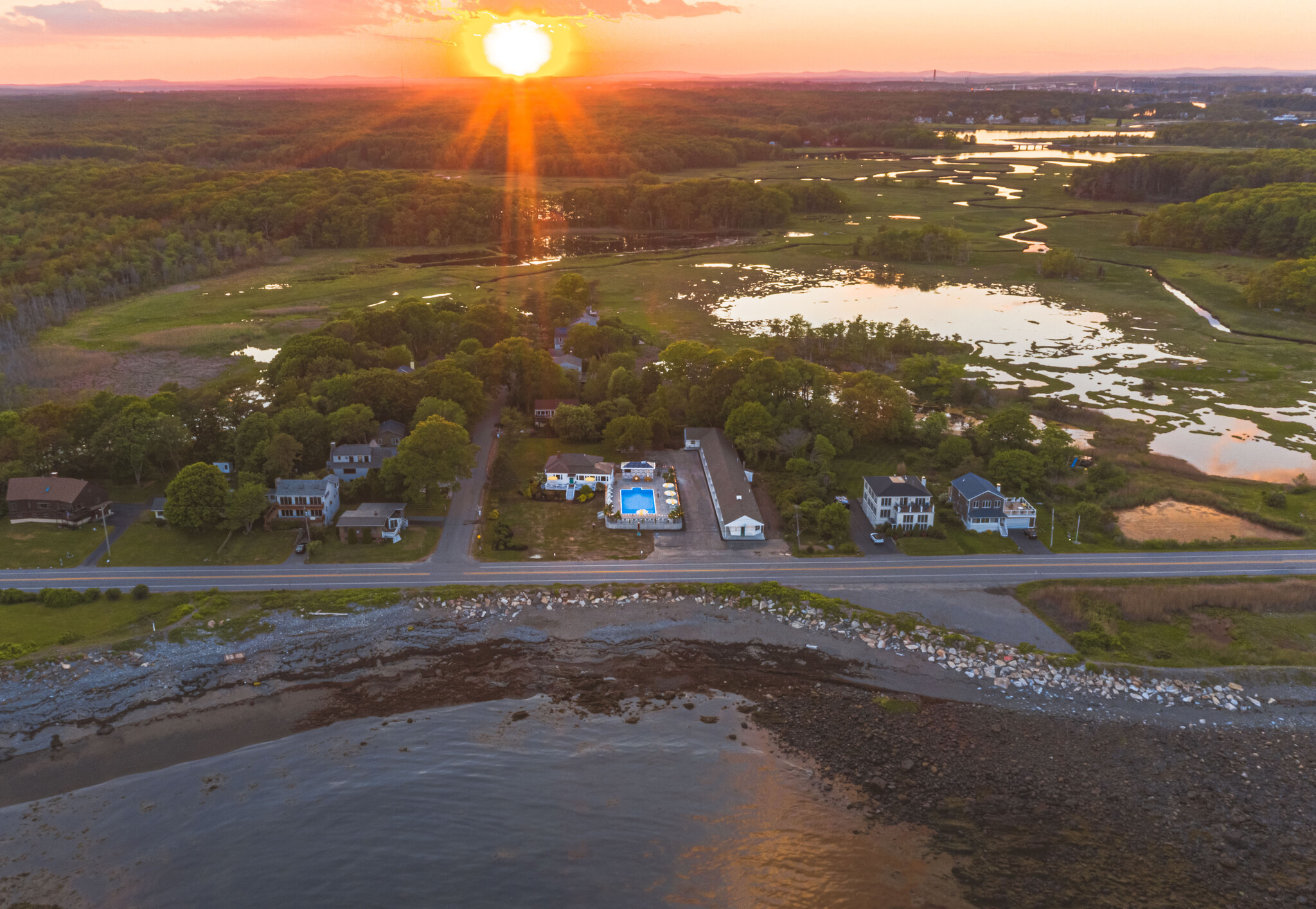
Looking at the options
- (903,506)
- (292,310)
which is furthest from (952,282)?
(292,310)

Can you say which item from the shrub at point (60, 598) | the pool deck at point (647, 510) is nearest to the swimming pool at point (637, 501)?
the pool deck at point (647, 510)

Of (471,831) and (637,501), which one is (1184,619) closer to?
(637,501)

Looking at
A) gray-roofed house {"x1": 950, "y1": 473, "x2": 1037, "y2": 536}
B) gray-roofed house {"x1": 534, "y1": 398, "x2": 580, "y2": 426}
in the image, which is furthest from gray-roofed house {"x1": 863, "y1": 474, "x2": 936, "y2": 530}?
gray-roofed house {"x1": 534, "y1": 398, "x2": 580, "y2": 426}

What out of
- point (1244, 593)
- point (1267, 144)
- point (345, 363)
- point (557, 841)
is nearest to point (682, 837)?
point (557, 841)

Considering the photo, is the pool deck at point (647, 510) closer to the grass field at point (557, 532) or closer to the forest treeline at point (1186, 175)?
the grass field at point (557, 532)

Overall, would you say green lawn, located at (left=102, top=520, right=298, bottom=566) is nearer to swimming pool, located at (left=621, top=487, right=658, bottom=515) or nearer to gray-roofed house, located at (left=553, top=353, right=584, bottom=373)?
swimming pool, located at (left=621, top=487, right=658, bottom=515)

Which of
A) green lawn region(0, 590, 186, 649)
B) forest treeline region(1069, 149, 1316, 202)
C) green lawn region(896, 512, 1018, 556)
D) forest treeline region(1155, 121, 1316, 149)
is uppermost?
forest treeline region(1155, 121, 1316, 149)
